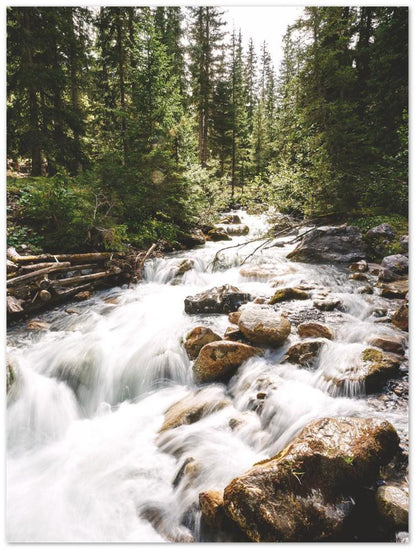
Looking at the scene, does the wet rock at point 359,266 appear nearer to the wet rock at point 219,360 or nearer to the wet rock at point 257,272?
the wet rock at point 257,272

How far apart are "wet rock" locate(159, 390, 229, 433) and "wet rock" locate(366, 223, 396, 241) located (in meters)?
8.00

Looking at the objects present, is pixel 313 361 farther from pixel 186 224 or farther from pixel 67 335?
pixel 186 224

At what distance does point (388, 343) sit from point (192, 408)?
3.22m

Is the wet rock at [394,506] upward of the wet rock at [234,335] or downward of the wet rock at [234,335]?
downward

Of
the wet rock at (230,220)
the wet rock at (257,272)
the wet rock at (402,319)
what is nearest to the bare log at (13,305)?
the wet rock at (257,272)

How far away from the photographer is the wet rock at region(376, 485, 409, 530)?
2225mm

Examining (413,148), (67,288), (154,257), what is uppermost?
(413,148)

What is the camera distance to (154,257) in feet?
34.0

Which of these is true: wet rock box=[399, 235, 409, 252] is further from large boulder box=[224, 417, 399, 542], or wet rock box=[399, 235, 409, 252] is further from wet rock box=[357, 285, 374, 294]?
large boulder box=[224, 417, 399, 542]

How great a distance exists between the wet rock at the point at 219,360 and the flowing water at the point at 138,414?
16 cm

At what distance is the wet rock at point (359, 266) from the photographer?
8.44 metres

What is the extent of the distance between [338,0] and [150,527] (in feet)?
20.4

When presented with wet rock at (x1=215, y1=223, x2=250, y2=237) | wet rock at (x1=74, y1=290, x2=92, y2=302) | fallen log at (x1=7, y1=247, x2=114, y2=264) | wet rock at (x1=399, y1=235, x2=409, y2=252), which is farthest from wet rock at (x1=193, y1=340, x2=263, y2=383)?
wet rock at (x1=215, y1=223, x2=250, y2=237)

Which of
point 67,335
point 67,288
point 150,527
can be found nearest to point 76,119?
point 67,288
